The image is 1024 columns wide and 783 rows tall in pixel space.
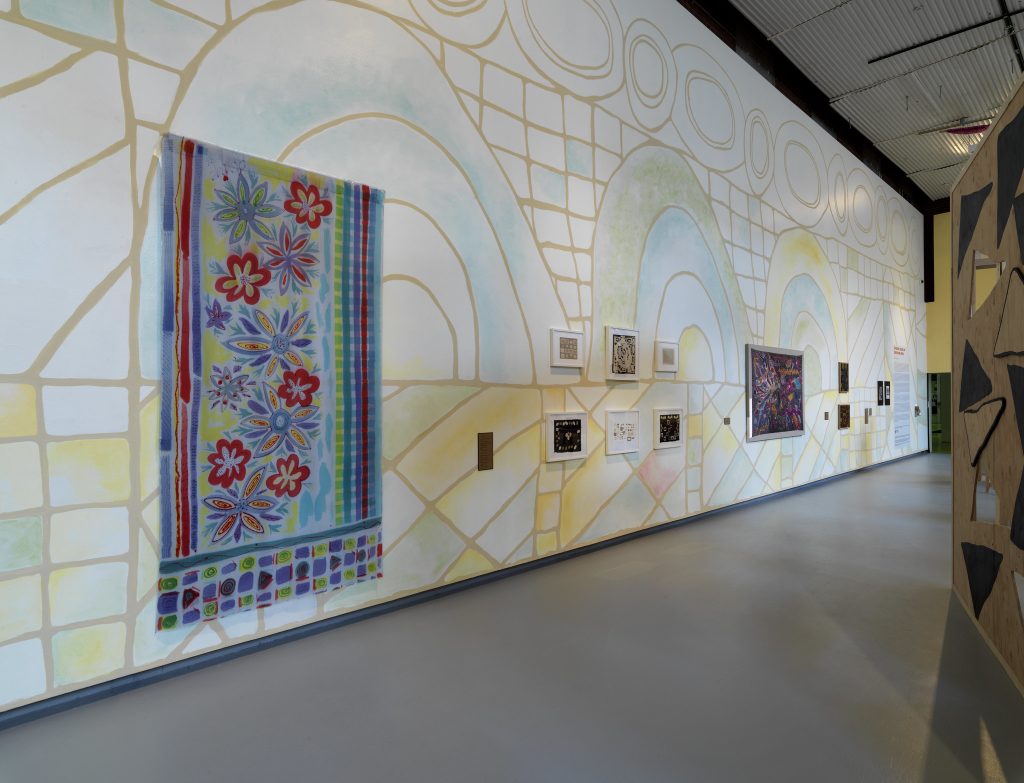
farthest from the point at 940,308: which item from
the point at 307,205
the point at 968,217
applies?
the point at 307,205

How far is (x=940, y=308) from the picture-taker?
1062 centimetres

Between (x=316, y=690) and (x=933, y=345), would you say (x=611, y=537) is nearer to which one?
(x=316, y=690)

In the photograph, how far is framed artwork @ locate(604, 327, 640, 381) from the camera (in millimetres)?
4039

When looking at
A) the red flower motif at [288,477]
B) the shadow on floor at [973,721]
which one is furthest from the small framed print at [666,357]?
the red flower motif at [288,477]

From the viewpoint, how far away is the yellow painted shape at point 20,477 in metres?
1.88

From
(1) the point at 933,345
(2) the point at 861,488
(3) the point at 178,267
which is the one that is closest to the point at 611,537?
(3) the point at 178,267

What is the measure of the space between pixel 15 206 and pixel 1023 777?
3.35m

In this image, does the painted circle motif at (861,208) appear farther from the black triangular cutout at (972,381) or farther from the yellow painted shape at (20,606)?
the yellow painted shape at (20,606)

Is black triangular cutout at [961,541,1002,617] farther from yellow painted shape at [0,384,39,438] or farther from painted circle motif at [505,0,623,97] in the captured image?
yellow painted shape at [0,384,39,438]

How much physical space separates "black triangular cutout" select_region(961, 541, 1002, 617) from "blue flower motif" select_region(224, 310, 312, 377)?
2.89 metres

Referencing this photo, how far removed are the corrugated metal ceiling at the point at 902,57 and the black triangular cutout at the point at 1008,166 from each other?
4.24 metres

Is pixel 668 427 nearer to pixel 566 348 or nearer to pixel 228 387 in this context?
pixel 566 348

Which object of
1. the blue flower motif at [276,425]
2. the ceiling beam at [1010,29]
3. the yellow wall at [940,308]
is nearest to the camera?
the blue flower motif at [276,425]

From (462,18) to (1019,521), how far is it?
337 cm
